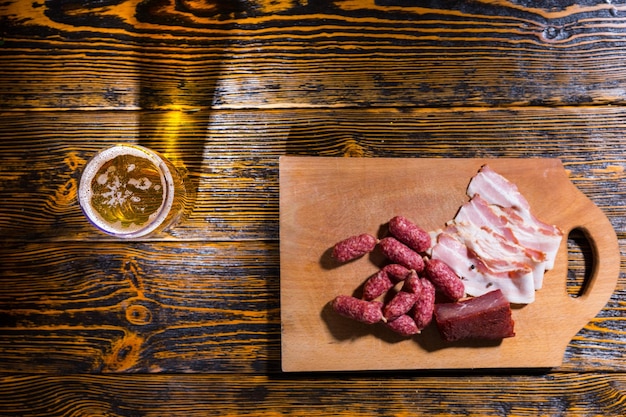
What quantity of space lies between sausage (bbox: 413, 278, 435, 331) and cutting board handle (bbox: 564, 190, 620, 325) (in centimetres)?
58

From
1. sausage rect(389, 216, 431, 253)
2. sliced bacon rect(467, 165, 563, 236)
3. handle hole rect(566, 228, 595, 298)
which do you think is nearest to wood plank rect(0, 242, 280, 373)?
sausage rect(389, 216, 431, 253)

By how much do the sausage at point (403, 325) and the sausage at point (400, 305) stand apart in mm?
23

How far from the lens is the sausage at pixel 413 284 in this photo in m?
1.67

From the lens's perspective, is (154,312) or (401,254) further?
(154,312)

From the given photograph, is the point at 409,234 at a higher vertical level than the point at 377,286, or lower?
higher

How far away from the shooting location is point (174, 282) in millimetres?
1881

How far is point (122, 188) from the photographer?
170 cm

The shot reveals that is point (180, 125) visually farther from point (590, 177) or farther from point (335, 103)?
point (590, 177)

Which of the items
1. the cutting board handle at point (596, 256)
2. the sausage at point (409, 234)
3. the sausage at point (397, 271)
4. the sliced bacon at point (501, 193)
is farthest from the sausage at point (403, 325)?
the cutting board handle at point (596, 256)

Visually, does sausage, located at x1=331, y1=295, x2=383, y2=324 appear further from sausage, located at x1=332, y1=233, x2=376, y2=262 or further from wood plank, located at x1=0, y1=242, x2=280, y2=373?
wood plank, located at x1=0, y1=242, x2=280, y2=373

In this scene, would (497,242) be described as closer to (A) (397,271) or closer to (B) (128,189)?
(A) (397,271)

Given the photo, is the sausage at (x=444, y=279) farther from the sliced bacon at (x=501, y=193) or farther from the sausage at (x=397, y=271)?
the sliced bacon at (x=501, y=193)

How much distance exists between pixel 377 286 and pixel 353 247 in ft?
0.55

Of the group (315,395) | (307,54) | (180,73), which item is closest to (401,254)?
(315,395)
